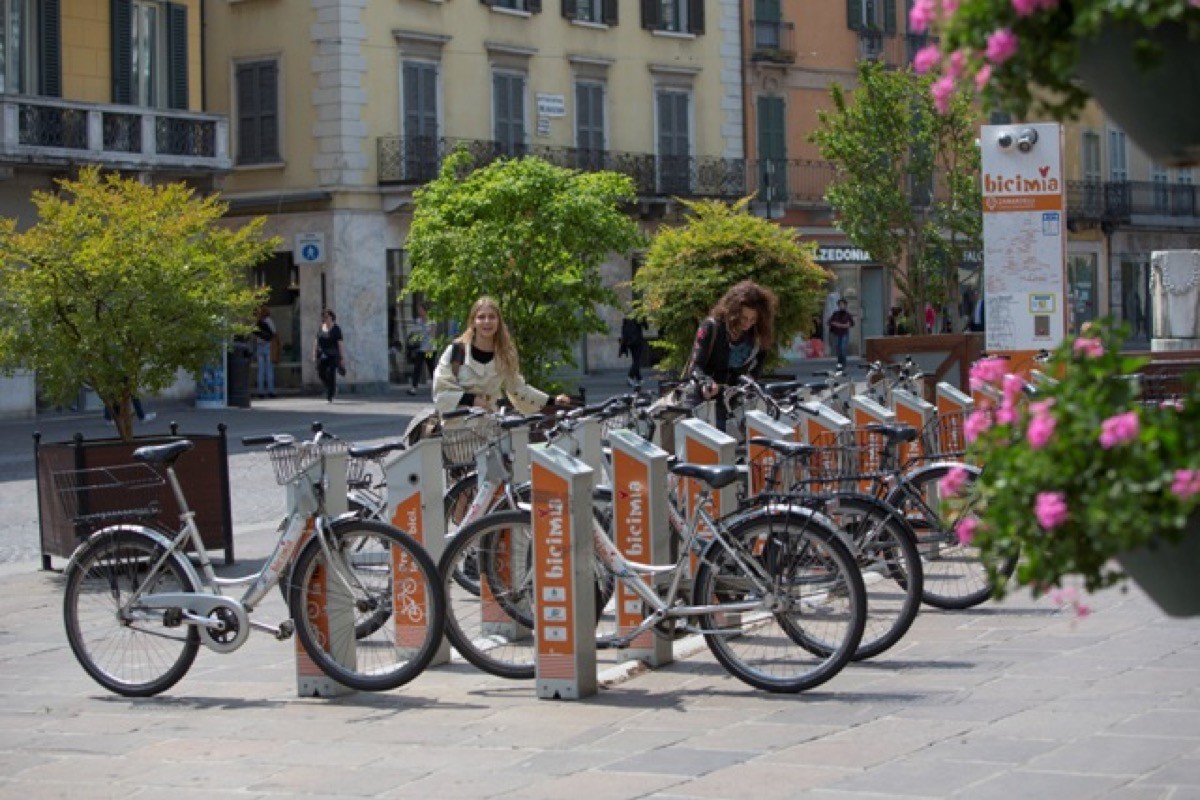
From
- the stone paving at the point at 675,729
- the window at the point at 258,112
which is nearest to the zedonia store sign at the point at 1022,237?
the stone paving at the point at 675,729

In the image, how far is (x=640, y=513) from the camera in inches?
371

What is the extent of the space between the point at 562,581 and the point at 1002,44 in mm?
5587

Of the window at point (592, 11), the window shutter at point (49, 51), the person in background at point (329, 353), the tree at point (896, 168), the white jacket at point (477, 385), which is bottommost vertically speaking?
the white jacket at point (477, 385)

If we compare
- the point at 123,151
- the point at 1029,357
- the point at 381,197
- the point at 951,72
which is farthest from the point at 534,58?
the point at 951,72

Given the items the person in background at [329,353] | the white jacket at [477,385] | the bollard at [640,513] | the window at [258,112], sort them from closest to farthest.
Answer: the bollard at [640,513], the white jacket at [477,385], the person in background at [329,353], the window at [258,112]

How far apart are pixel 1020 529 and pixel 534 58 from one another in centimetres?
4223

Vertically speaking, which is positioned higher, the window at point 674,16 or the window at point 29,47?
the window at point 674,16

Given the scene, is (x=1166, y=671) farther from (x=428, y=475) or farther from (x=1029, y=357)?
(x=1029, y=357)

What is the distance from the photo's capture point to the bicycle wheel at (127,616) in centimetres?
900

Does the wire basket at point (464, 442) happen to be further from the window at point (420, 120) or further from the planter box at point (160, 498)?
the window at point (420, 120)

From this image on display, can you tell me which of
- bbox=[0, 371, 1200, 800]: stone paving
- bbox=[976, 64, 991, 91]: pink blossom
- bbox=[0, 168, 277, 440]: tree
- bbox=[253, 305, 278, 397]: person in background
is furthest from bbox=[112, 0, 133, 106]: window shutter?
bbox=[976, 64, 991, 91]: pink blossom

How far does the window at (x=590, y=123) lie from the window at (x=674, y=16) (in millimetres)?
2374

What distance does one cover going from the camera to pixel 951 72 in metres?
3.47

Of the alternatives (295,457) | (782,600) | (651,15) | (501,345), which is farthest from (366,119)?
(782,600)
